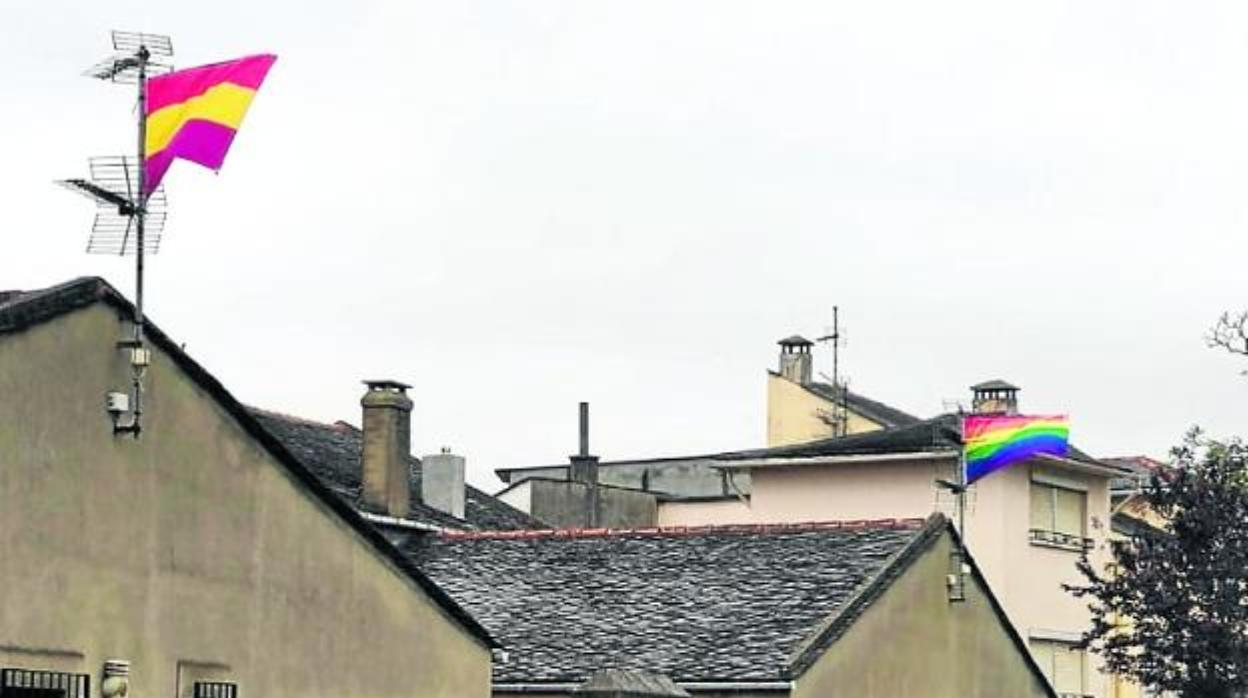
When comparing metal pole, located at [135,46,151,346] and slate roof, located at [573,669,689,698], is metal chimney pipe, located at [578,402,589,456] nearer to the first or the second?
slate roof, located at [573,669,689,698]

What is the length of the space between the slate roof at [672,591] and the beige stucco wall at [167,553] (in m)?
5.97

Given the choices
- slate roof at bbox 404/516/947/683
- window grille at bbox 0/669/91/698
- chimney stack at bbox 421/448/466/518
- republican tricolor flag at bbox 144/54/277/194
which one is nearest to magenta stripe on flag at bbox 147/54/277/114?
republican tricolor flag at bbox 144/54/277/194

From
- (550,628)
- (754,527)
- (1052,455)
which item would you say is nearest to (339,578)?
(550,628)

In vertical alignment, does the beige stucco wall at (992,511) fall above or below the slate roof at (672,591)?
above

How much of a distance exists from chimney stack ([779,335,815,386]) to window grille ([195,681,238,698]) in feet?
161

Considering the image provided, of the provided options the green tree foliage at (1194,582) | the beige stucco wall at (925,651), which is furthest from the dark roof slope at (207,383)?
the green tree foliage at (1194,582)

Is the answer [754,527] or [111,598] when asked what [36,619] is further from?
[754,527]

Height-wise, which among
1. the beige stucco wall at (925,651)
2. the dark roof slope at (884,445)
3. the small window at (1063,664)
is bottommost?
the beige stucco wall at (925,651)

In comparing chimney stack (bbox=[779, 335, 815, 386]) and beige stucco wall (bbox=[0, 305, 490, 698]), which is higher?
chimney stack (bbox=[779, 335, 815, 386])

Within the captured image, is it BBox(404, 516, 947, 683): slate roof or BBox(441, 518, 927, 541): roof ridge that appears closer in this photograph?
BBox(404, 516, 947, 683): slate roof

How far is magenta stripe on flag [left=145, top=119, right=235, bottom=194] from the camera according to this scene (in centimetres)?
2077

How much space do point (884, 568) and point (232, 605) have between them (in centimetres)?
1179

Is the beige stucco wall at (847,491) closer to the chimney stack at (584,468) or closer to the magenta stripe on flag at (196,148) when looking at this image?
the chimney stack at (584,468)

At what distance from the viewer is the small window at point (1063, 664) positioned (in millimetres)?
48812
